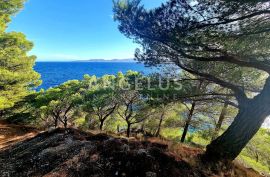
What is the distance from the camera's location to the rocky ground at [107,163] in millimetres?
5184

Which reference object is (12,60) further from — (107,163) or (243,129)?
(243,129)

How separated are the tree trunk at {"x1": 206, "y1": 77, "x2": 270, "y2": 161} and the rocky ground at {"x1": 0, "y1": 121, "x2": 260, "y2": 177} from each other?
45cm

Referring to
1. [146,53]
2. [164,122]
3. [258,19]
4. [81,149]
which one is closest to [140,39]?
[146,53]

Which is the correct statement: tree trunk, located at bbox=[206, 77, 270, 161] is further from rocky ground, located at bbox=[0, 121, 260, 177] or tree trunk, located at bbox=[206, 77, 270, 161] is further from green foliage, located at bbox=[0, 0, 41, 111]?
green foliage, located at bbox=[0, 0, 41, 111]

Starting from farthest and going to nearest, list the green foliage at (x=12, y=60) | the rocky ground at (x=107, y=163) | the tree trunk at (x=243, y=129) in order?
1. the green foliage at (x=12, y=60)
2. the tree trunk at (x=243, y=129)
3. the rocky ground at (x=107, y=163)

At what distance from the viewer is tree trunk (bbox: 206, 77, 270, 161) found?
234 inches

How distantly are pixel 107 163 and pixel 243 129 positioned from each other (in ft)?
12.2

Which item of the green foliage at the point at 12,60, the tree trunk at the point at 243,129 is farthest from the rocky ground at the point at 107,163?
the green foliage at the point at 12,60

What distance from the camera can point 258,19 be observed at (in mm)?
5621

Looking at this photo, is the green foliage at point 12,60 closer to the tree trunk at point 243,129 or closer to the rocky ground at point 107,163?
the rocky ground at point 107,163

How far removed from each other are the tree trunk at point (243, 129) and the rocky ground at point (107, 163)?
0.45 metres

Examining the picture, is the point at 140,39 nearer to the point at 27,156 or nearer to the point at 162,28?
the point at 162,28

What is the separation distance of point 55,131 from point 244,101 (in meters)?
7.59

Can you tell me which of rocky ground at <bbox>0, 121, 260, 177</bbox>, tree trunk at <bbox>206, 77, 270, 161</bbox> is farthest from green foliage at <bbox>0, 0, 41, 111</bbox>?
tree trunk at <bbox>206, 77, 270, 161</bbox>
